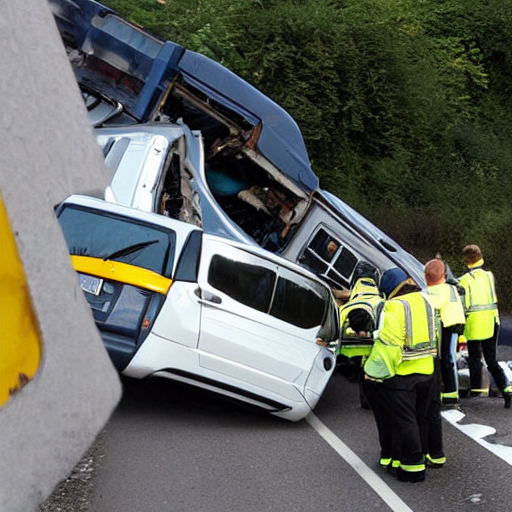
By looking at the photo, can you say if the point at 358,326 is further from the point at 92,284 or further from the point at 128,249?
the point at 92,284

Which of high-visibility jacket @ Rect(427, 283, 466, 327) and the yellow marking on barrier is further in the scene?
high-visibility jacket @ Rect(427, 283, 466, 327)

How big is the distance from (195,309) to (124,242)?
73 cm

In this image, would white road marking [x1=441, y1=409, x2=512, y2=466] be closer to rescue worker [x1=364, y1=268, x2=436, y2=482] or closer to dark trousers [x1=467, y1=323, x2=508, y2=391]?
dark trousers [x1=467, y1=323, x2=508, y2=391]

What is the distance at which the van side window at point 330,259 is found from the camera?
12047mm

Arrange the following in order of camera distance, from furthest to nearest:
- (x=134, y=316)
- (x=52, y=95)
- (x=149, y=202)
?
(x=149, y=202) → (x=134, y=316) → (x=52, y=95)

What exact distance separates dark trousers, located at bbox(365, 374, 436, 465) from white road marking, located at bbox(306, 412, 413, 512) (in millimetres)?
193

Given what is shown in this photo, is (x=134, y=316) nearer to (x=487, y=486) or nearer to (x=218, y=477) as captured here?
(x=218, y=477)

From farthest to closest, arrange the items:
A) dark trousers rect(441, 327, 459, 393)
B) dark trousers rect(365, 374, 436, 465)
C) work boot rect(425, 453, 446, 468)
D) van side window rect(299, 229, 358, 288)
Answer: van side window rect(299, 229, 358, 288) < dark trousers rect(441, 327, 459, 393) < work boot rect(425, 453, 446, 468) < dark trousers rect(365, 374, 436, 465)

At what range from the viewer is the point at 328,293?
8.73m

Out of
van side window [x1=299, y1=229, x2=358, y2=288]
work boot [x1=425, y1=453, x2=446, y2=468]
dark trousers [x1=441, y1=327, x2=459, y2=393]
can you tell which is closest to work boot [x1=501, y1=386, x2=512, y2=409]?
dark trousers [x1=441, y1=327, x2=459, y2=393]

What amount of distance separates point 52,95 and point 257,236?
11.4 m

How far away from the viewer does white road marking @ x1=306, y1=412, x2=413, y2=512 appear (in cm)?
583

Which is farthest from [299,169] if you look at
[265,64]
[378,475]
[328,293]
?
[265,64]

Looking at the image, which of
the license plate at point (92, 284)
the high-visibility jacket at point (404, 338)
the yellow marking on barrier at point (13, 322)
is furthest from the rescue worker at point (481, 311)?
the yellow marking on barrier at point (13, 322)
